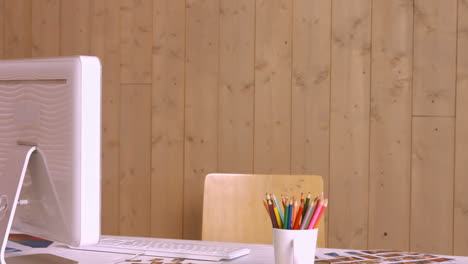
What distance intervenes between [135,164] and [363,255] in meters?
1.47

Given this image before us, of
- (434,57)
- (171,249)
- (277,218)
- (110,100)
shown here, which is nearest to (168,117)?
(110,100)

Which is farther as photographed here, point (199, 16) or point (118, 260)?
point (199, 16)

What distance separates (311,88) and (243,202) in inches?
30.1

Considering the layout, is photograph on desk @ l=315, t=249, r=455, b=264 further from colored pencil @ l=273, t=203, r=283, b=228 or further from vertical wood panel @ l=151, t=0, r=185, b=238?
vertical wood panel @ l=151, t=0, r=185, b=238

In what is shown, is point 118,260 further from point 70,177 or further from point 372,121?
point 372,121

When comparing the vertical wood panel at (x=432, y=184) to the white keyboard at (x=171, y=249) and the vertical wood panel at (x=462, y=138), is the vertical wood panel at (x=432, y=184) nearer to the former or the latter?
the vertical wood panel at (x=462, y=138)

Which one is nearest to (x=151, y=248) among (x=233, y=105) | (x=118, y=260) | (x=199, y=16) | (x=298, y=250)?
(x=118, y=260)

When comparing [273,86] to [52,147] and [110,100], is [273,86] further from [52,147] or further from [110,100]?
[52,147]

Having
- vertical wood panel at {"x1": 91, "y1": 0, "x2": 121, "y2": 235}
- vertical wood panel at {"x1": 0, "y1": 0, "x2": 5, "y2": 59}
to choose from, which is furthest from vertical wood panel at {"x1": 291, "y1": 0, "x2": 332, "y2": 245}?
vertical wood panel at {"x1": 0, "y1": 0, "x2": 5, "y2": 59}

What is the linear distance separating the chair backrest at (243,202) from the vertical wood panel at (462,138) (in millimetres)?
749

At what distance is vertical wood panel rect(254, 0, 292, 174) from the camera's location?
2537mm

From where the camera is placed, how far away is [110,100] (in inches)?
109

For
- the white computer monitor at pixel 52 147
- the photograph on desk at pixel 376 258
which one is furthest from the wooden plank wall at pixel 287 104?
the white computer monitor at pixel 52 147

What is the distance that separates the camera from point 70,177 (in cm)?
110
